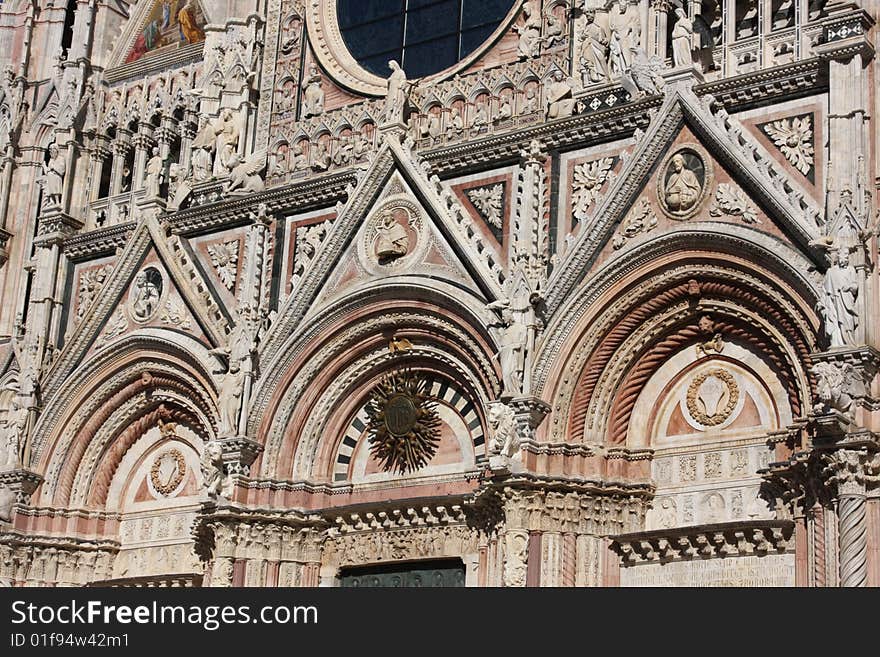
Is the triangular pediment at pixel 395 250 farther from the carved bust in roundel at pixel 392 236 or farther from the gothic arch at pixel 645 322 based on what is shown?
the gothic arch at pixel 645 322

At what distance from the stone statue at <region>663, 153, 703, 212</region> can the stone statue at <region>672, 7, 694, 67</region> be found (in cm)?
125

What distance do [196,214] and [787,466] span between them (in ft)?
33.2

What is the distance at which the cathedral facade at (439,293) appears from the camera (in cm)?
1816

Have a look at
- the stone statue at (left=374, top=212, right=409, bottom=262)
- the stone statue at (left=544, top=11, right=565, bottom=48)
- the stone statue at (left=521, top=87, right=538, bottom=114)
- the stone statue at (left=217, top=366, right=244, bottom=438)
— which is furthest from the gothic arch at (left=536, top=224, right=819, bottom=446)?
the stone statue at (left=217, top=366, right=244, bottom=438)

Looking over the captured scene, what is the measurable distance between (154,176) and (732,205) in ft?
32.3

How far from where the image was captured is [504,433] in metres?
19.1

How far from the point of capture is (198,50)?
A: 26000 mm

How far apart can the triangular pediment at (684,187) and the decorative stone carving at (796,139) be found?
8.7 inches

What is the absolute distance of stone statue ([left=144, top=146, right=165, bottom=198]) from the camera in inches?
957

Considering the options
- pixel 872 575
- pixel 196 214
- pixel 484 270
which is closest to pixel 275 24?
pixel 196 214

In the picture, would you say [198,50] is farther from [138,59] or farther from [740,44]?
[740,44]

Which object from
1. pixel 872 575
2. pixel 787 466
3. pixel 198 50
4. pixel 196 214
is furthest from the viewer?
pixel 198 50

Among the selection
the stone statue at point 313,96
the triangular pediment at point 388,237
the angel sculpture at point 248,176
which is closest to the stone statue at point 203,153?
the angel sculpture at point 248,176

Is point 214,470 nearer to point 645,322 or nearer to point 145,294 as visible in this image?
point 145,294
